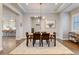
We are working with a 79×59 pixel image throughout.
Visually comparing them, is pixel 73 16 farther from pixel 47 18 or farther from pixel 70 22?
pixel 47 18

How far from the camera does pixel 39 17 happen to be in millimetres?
8039

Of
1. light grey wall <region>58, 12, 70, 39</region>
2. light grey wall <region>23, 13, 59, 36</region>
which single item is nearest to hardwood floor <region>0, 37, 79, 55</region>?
light grey wall <region>23, 13, 59, 36</region>

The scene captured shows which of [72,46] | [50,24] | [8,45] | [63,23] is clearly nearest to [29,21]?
[50,24]

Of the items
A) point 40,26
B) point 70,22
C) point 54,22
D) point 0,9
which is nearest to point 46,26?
point 40,26

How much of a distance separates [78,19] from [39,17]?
2.34m

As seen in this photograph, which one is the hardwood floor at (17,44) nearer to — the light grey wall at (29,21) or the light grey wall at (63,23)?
the light grey wall at (29,21)

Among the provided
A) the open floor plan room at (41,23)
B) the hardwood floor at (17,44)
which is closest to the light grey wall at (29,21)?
the open floor plan room at (41,23)

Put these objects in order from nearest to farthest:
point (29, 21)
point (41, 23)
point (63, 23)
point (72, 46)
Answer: point (72, 46) < point (41, 23) < point (29, 21) < point (63, 23)

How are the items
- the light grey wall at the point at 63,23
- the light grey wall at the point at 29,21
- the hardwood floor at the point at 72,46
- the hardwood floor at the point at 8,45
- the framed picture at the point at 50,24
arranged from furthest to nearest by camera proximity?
the light grey wall at the point at 63,23
the framed picture at the point at 50,24
the light grey wall at the point at 29,21
the hardwood floor at the point at 72,46
the hardwood floor at the point at 8,45

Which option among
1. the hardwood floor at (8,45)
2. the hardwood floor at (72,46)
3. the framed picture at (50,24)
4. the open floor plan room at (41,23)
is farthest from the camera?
the framed picture at (50,24)

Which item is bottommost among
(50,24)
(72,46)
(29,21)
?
(72,46)

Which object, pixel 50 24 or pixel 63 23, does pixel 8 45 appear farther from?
pixel 63 23

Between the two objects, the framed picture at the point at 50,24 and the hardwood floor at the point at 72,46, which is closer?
the hardwood floor at the point at 72,46

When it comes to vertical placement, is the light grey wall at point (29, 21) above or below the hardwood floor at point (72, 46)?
above
